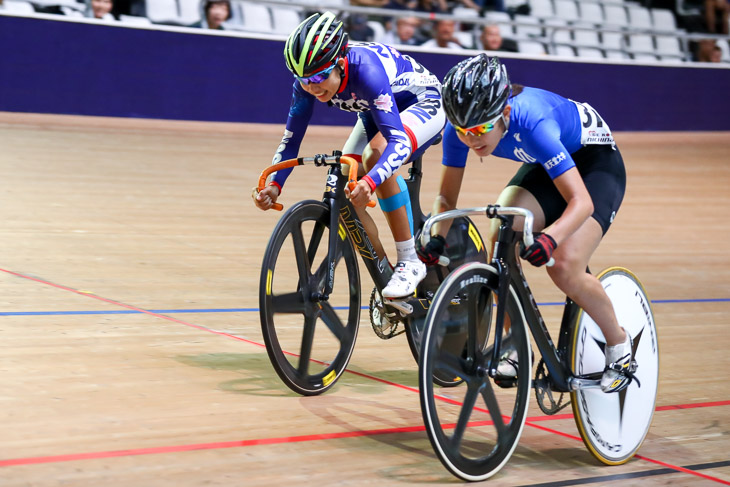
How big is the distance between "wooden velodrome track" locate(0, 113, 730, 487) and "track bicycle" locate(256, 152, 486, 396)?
131mm

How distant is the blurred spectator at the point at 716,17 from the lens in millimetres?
15383

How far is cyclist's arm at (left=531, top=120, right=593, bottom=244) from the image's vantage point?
2.79 metres

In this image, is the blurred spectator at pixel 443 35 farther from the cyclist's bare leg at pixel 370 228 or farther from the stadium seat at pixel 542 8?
the cyclist's bare leg at pixel 370 228

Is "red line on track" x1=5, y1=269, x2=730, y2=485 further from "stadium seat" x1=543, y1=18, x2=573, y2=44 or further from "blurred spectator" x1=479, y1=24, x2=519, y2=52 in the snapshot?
"stadium seat" x1=543, y1=18, x2=573, y2=44

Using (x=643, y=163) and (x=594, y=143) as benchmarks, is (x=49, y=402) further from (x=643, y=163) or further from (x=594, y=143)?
(x=643, y=163)

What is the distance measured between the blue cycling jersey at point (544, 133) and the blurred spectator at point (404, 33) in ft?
29.3

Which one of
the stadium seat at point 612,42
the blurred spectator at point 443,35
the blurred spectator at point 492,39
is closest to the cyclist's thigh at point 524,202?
the blurred spectator at point 443,35

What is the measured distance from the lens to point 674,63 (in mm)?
14680

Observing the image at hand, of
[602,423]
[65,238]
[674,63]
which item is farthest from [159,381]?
[674,63]

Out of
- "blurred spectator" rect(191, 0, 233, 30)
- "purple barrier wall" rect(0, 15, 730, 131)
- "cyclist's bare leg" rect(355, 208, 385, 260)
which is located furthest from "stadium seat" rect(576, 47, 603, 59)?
"cyclist's bare leg" rect(355, 208, 385, 260)

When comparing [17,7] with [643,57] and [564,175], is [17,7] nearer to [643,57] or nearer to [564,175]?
[564,175]

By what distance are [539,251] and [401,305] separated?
3.38 feet

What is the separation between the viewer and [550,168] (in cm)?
285

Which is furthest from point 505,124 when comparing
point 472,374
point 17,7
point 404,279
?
point 17,7
